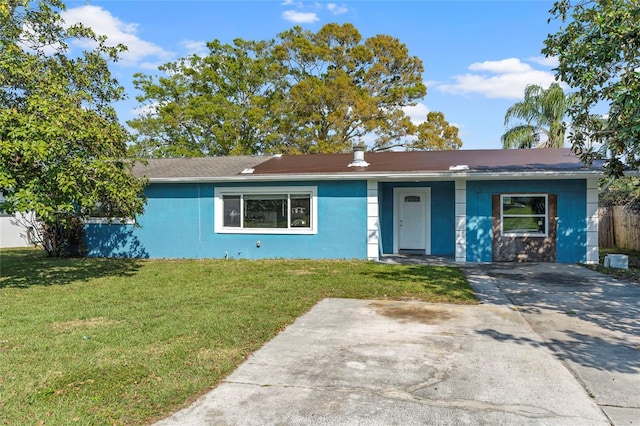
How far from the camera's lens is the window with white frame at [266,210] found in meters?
12.8

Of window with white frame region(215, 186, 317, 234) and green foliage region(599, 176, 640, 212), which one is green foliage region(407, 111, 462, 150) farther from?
window with white frame region(215, 186, 317, 234)

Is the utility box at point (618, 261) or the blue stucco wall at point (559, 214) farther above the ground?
the blue stucco wall at point (559, 214)

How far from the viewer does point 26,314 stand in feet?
21.2

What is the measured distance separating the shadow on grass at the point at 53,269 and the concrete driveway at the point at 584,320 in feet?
27.5

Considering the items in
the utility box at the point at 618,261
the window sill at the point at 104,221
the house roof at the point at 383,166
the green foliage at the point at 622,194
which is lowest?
the utility box at the point at 618,261

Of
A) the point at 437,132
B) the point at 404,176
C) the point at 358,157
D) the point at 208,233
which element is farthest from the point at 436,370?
the point at 437,132

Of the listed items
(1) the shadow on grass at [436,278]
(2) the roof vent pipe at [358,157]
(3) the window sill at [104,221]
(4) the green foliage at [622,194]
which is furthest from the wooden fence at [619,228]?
(3) the window sill at [104,221]

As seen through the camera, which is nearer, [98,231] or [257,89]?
[98,231]

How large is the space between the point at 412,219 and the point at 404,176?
243 cm

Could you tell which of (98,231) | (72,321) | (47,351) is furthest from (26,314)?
(98,231)

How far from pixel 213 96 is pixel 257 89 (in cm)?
315

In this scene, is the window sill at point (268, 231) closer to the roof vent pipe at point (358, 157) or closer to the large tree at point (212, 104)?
the roof vent pipe at point (358, 157)

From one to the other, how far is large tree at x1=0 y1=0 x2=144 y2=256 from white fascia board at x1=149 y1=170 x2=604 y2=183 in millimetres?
2723

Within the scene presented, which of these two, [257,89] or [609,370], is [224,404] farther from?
[257,89]
